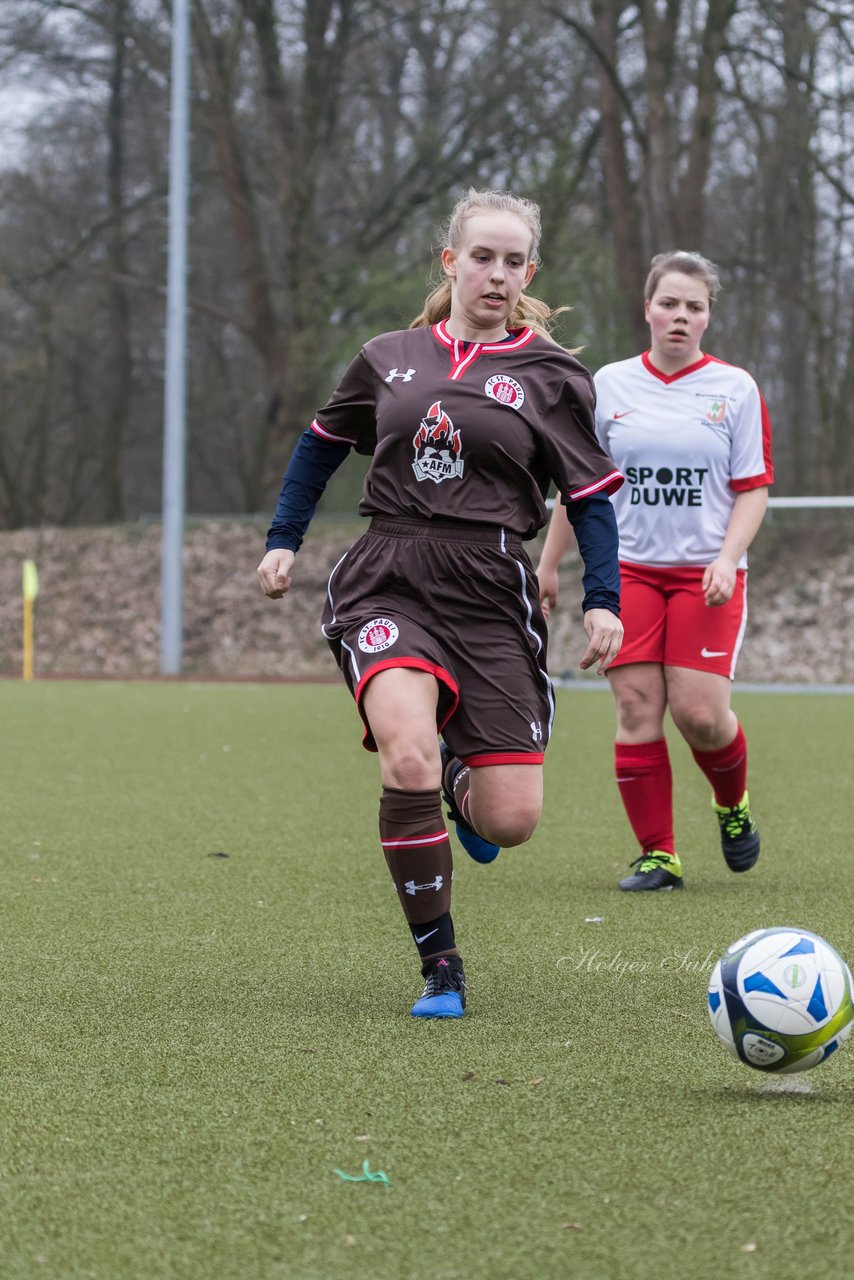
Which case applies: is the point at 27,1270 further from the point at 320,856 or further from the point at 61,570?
the point at 61,570

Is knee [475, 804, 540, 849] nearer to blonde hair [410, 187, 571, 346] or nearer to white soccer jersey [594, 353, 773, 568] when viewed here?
blonde hair [410, 187, 571, 346]

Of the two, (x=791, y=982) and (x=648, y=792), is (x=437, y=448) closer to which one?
(x=791, y=982)

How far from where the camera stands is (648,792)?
596 cm

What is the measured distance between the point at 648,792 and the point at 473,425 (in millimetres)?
2331

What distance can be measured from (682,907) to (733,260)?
20.6 m

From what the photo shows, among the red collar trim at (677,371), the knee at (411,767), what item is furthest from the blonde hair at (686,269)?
the knee at (411,767)

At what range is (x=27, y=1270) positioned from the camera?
231 cm

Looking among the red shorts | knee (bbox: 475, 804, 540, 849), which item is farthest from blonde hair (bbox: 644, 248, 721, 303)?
knee (bbox: 475, 804, 540, 849)

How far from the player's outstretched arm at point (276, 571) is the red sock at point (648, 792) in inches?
84.2

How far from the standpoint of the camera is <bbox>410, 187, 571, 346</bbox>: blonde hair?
4.15 m

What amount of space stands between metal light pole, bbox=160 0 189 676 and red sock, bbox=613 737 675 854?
47.5ft

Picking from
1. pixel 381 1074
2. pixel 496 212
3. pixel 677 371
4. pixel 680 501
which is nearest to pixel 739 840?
pixel 680 501

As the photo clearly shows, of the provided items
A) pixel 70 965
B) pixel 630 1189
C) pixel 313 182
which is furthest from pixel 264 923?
pixel 313 182

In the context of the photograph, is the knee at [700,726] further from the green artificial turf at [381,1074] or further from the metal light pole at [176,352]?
the metal light pole at [176,352]
